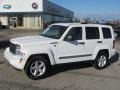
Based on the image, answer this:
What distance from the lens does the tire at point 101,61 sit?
35.4 ft

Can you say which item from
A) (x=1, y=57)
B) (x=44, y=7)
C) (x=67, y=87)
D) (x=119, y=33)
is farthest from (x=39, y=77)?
(x=44, y=7)

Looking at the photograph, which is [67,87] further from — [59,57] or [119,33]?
[119,33]

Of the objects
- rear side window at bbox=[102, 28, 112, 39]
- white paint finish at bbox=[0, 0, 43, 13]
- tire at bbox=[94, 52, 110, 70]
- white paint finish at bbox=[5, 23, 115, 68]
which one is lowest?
tire at bbox=[94, 52, 110, 70]

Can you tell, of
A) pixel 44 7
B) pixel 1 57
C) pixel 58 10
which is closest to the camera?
pixel 1 57

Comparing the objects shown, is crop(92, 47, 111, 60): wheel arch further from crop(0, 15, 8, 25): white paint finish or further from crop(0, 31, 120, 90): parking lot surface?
crop(0, 15, 8, 25): white paint finish

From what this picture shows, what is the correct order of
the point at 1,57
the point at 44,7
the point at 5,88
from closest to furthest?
the point at 5,88, the point at 1,57, the point at 44,7

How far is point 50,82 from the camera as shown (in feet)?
28.4

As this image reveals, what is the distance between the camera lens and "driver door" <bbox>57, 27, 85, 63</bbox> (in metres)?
9.46

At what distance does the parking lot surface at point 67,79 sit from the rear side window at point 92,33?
51.6 inches

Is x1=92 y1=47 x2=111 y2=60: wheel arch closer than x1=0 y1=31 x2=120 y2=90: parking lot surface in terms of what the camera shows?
No

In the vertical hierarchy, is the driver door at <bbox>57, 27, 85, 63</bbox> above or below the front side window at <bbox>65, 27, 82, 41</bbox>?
below

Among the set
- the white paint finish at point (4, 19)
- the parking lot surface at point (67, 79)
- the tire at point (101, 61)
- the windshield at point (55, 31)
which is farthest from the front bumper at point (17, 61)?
the white paint finish at point (4, 19)

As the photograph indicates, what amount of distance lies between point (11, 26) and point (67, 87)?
160 ft

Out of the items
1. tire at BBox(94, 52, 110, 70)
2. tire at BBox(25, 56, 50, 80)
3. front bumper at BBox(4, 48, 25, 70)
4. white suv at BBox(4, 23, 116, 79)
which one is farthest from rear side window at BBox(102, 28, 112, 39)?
front bumper at BBox(4, 48, 25, 70)
